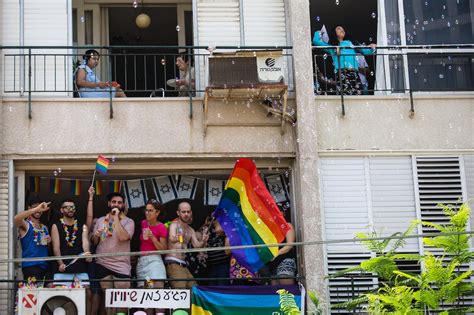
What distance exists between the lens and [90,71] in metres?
18.5

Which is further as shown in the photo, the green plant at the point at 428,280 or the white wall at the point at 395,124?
the white wall at the point at 395,124

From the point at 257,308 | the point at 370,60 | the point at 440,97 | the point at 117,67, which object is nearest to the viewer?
the point at 257,308

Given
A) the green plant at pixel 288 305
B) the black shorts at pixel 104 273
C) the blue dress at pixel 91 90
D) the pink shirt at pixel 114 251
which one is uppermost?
the blue dress at pixel 91 90

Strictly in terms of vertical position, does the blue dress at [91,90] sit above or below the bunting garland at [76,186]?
above

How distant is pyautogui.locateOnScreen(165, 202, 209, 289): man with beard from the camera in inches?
685

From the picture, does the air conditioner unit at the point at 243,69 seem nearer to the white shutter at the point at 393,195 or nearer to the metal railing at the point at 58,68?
the metal railing at the point at 58,68

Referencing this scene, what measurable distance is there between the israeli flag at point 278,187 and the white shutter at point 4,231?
3907mm

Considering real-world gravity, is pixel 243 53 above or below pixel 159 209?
above

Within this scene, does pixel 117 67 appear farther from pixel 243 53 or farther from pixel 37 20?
pixel 243 53

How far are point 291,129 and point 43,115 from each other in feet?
11.9

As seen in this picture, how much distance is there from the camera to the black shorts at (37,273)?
17109 millimetres

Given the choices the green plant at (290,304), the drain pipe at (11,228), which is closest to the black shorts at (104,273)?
the drain pipe at (11,228)

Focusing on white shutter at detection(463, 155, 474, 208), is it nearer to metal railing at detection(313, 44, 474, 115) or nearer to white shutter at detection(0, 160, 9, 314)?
metal railing at detection(313, 44, 474, 115)

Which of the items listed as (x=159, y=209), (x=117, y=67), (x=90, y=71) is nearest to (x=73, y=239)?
(x=159, y=209)
